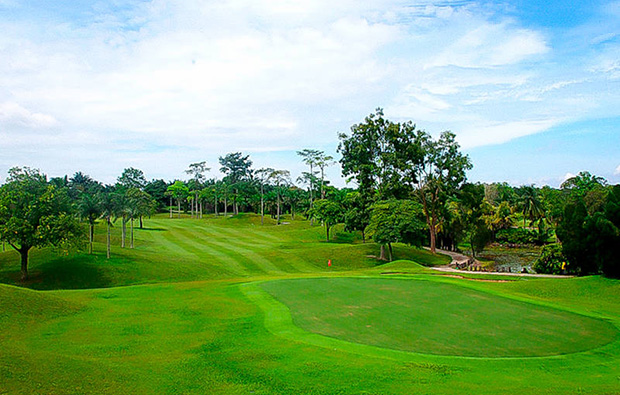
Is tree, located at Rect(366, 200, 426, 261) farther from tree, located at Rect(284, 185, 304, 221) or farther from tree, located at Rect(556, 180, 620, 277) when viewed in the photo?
tree, located at Rect(284, 185, 304, 221)

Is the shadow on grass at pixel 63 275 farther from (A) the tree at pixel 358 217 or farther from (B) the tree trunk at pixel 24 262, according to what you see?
(A) the tree at pixel 358 217

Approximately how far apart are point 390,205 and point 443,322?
36.8m

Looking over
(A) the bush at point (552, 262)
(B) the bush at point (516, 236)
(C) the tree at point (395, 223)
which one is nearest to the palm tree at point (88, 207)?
(C) the tree at point (395, 223)

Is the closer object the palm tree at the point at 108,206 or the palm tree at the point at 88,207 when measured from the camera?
the palm tree at the point at 88,207

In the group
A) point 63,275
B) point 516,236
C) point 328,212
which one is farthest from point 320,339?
point 516,236

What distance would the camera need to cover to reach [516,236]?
78125 mm

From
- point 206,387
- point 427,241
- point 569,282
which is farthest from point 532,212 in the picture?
point 206,387

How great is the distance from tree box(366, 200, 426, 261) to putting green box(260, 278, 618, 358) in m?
26.2

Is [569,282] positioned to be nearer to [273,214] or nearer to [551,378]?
[551,378]

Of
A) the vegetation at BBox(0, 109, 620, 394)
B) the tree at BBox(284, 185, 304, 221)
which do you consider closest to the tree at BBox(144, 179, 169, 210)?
the tree at BBox(284, 185, 304, 221)

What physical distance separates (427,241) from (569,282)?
45.5 metres

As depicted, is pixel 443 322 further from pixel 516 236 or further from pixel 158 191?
pixel 158 191

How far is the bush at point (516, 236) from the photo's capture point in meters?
76.3

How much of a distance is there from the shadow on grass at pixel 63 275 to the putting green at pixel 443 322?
19.4m
